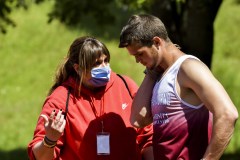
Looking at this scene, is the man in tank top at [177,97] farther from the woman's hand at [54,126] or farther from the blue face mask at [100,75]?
the woman's hand at [54,126]

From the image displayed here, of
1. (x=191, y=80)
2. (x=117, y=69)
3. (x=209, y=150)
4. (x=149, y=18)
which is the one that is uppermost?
(x=149, y=18)

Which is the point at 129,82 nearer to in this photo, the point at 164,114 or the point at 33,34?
the point at 164,114

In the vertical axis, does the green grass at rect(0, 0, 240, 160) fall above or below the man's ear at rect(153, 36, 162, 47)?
below

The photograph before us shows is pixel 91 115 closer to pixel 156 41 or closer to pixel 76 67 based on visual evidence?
pixel 76 67

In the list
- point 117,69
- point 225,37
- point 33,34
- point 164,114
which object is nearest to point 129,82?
point 164,114

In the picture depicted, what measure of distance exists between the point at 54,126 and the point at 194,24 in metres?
6.21

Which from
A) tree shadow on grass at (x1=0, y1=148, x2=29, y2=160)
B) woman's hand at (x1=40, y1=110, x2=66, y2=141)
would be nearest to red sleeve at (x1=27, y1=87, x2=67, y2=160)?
woman's hand at (x1=40, y1=110, x2=66, y2=141)

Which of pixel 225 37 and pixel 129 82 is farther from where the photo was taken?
pixel 225 37

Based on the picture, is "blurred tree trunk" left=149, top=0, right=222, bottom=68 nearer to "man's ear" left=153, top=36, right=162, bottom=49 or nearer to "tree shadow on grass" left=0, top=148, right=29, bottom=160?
"tree shadow on grass" left=0, top=148, right=29, bottom=160

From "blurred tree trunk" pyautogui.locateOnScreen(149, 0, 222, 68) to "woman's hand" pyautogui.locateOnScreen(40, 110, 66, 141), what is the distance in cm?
567

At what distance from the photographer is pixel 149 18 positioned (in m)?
4.73

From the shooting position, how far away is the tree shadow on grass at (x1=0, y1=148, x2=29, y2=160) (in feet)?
44.1

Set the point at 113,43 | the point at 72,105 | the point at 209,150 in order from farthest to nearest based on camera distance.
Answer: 1. the point at 113,43
2. the point at 72,105
3. the point at 209,150

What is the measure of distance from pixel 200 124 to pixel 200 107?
11cm
